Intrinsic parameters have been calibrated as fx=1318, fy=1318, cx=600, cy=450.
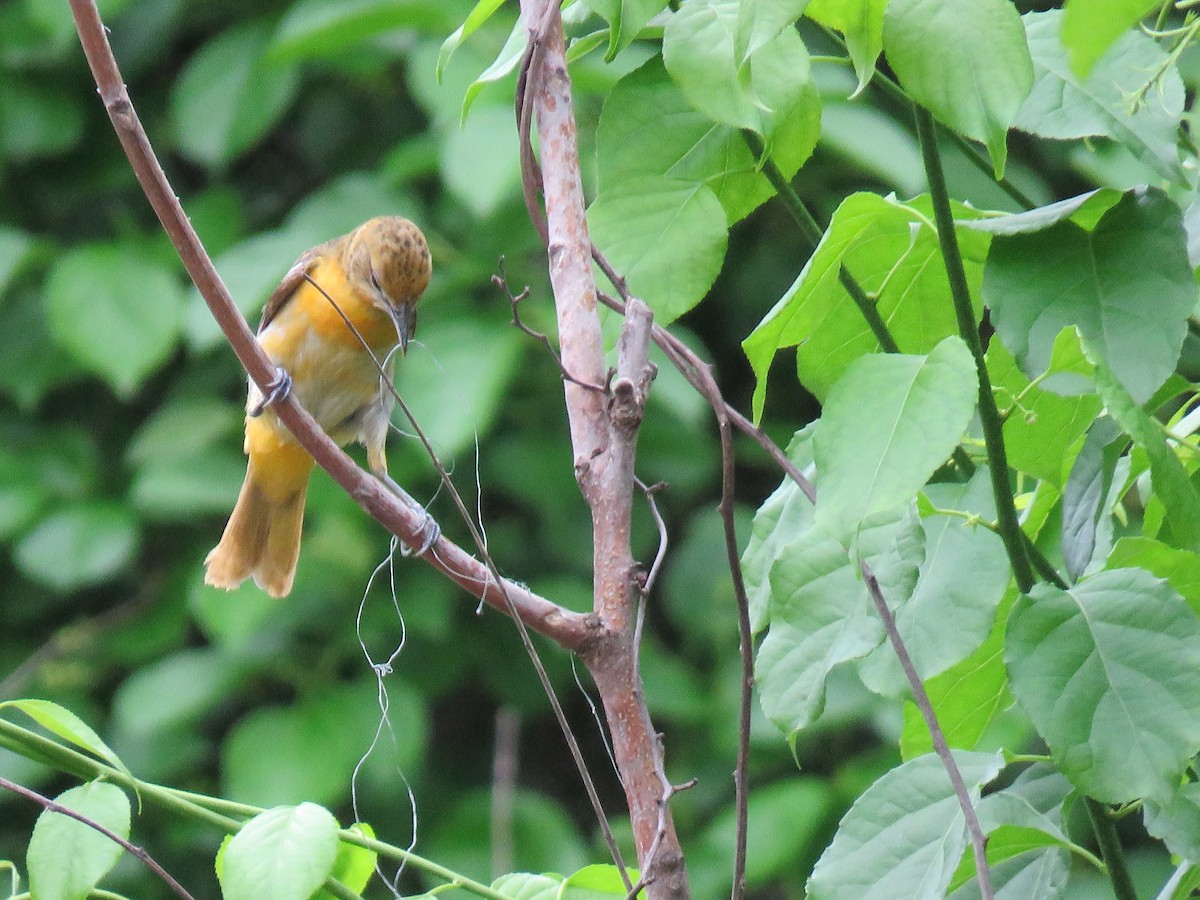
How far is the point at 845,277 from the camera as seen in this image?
1.06 m

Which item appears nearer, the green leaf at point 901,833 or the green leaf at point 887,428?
the green leaf at point 887,428

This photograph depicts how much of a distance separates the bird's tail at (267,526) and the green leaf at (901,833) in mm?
1790

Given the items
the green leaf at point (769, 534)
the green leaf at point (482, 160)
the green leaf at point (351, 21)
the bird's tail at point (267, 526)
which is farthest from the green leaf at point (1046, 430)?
the green leaf at point (351, 21)

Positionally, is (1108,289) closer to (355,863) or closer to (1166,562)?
(1166,562)

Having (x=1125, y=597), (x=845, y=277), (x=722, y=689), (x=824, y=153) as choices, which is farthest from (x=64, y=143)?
(x=1125, y=597)

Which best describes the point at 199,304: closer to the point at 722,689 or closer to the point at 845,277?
the point at 722,689

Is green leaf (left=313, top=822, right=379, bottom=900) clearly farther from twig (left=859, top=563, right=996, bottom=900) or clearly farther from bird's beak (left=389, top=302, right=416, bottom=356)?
bird's beak (left=389, top=302, right=416, bottom=356)

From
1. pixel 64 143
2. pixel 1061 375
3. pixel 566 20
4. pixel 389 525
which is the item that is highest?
pixel 566 20

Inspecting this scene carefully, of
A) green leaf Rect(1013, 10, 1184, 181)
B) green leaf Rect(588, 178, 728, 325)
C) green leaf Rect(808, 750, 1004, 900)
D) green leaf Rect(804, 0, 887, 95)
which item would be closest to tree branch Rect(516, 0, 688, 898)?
green leaf Rect(588, 178, 728, 325)

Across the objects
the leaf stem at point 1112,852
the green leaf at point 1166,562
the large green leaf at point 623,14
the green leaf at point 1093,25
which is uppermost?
the green leaf at point 1093,25

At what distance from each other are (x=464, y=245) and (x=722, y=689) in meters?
1.36

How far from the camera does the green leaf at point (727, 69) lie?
92 centimetres

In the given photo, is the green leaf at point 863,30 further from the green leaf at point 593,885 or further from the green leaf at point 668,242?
the green leaf at point 593,885

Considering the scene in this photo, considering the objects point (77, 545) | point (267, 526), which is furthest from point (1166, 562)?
point (77, 545)
